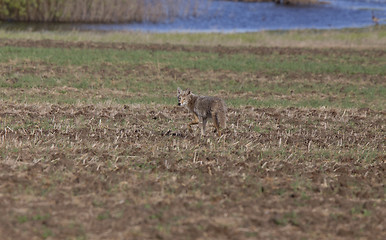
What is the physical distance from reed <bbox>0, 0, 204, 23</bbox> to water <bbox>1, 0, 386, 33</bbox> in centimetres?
140

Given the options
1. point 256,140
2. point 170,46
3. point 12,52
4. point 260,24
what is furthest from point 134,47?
point 260,24

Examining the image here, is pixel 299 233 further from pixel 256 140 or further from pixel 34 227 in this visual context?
pixel 256 140

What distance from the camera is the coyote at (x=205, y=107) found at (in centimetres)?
1266

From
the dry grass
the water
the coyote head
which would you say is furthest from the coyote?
the water

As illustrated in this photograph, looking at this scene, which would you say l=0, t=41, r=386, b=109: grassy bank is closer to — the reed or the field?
the field

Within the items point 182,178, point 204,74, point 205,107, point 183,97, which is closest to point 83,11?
point 204,74

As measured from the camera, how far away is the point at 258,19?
200 ft

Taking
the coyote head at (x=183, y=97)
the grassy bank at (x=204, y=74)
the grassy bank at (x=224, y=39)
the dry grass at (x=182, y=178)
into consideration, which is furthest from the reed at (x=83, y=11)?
the coyote head at (x=183, y=97)

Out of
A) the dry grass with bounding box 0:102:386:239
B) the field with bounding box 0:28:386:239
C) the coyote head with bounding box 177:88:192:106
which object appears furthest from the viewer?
the coyote head with bounding box 177:88:192:106

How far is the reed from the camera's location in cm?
4972

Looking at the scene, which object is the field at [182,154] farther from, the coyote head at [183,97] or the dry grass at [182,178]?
the coyote head at [183,97]

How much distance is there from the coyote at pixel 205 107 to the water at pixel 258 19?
3333 centimetres

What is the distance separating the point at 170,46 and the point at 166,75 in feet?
24.9

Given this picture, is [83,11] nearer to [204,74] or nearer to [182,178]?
[204,74]
